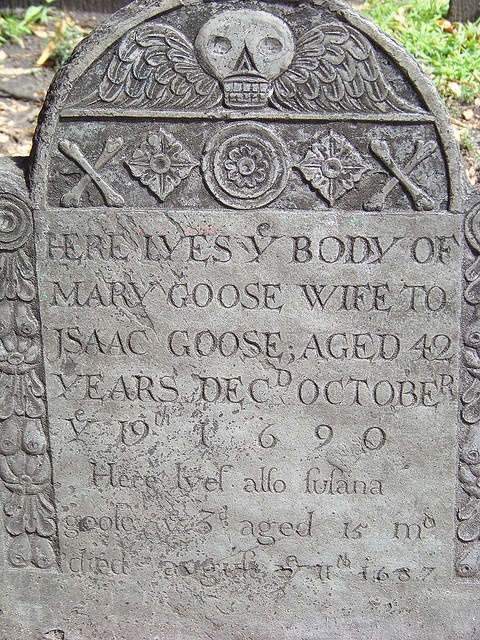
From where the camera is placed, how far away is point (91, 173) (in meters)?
3.03

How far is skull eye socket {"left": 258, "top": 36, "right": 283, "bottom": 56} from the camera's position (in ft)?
9.43

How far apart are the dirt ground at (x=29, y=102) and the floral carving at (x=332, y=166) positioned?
196 cm

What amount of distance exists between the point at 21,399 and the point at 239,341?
895mm

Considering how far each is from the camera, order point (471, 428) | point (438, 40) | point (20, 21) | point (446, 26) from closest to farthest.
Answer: point (471, 428) → point (438, 40) → point (446, 26) → point (20, 21)

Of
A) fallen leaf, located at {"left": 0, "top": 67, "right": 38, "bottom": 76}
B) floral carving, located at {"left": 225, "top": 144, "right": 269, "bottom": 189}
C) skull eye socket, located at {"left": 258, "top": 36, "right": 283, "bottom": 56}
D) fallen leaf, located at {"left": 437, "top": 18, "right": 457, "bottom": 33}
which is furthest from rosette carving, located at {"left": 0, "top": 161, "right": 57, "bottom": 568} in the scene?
fallen leaf, located at {"left": 437, "top": 18, "right": 457, "bottom": 33}

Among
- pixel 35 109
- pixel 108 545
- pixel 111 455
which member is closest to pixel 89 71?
pixel 111 455

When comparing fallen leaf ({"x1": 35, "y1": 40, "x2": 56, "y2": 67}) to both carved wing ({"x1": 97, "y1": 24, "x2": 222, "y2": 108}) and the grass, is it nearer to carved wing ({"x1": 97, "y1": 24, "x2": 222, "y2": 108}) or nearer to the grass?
the grass

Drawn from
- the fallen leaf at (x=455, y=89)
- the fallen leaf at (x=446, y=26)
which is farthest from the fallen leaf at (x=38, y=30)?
the fallen leaf at (x=455, y=89)

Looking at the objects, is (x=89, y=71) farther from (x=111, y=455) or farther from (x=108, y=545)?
(x=108, y=545)

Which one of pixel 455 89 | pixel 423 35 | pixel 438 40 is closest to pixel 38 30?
pixel 423 35

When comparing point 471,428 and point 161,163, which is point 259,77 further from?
point 471,428

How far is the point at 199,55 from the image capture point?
2902 mm

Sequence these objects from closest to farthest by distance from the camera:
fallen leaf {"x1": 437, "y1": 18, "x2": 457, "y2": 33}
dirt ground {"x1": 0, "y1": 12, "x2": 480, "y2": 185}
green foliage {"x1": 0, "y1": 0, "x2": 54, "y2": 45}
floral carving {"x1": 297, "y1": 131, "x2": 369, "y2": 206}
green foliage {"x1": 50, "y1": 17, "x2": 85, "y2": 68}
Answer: floral carving {"x1": 297, "y1": 131, "x2": 369, "y2": 206}
dirt ground {"x1": 0, "y1": 12, "x2": 480, "y2": 185}
fallen leaf {"x1": 437, "y1": 18, "x2": 457, "y2": 33}
green foliage {"x1": 50, "y1": 17, "x2": 85, "y2": 68}
green foliage {"x1": 0, "y1": 0, "x2": 54, "y2": 45}

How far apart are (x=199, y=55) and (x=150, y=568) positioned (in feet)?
6.69
